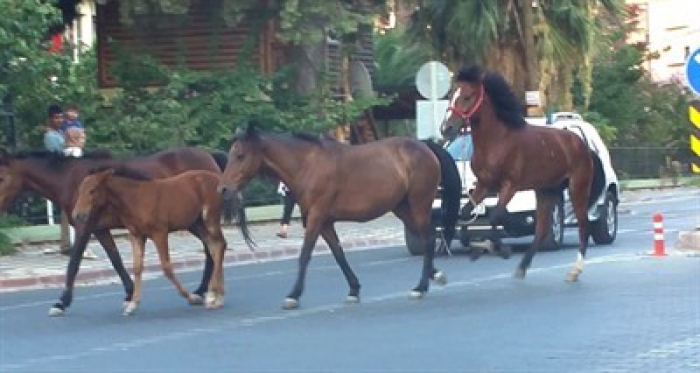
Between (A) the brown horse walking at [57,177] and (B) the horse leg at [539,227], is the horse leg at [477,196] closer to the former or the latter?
(B) the horse leg at [539,227]

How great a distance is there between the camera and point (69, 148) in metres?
23.8

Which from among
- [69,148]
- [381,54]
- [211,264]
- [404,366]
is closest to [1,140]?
[69,148]

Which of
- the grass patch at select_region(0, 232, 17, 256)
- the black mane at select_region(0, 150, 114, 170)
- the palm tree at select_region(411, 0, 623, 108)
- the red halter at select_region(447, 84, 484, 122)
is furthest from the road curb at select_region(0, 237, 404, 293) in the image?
the palm tree at select_region(411, 0, 623, 108)

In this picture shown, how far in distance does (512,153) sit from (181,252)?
8.71m

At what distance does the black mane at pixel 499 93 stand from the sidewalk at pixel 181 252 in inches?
252

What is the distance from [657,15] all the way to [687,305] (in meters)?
75.5

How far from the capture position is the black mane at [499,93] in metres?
18.1

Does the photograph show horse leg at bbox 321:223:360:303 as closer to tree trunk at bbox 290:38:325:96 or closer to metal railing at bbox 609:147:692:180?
tree trunk at bbox 290:38:325:96

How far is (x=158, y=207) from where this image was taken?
16.6 meters

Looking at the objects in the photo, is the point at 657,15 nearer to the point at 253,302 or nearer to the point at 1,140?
the point at 1,140

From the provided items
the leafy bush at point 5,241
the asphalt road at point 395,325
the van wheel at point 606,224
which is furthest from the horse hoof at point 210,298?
the van wheel at point 606,224

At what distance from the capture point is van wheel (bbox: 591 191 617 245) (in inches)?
984

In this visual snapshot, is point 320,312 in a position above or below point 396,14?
below

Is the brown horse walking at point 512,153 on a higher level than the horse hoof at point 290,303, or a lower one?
higher
